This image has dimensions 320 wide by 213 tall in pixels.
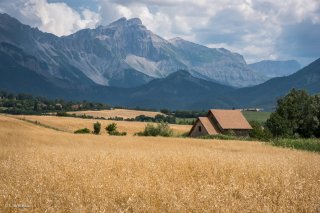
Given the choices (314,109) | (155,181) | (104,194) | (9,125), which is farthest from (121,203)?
(314,109)

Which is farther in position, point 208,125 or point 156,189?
point 208,125

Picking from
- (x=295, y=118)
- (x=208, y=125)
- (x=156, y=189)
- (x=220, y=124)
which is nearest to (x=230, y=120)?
(x=220, y=124)

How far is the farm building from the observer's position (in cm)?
10248

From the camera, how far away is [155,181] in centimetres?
1207

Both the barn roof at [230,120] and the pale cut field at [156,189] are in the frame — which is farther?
the barn roof at [230,120]

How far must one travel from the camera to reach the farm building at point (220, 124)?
10248 cm

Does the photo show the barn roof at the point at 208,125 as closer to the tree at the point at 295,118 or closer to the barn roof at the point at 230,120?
the barn roof at the point at 230,120

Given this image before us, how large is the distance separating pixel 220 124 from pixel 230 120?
3.82 metres

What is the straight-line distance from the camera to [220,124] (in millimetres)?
103750

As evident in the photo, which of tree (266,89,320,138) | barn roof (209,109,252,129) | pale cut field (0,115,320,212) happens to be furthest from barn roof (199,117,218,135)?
pale cut field (0,115,320,212)

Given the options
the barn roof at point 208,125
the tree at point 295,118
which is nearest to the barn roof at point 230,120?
the barn roof at point 208,125

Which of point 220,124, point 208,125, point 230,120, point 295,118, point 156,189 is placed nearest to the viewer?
point 156,189

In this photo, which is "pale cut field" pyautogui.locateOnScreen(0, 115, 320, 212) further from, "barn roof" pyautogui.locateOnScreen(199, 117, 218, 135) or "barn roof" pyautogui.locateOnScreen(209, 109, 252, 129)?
"barn roof" pyautogui.locateOnScreen(209, 109, 252, 129)

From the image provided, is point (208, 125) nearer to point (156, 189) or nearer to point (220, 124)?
point (220, 124)
